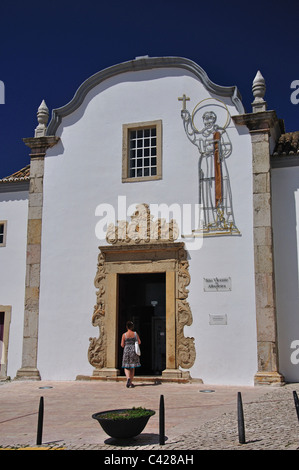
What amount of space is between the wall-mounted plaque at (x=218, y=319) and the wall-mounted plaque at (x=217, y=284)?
0.60 m

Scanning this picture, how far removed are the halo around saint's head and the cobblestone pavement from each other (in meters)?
6.36

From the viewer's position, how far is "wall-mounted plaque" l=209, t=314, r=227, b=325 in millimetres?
13180

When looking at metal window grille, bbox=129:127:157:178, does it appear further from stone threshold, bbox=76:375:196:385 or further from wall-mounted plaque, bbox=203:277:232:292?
stone threshold, bbox=76:375:196:385

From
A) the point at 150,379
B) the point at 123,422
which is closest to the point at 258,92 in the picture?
the point at 150,379

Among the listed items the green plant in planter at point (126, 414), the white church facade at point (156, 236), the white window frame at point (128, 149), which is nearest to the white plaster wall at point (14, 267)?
the white church facade at point (156, 236)

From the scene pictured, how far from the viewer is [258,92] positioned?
1402 cm

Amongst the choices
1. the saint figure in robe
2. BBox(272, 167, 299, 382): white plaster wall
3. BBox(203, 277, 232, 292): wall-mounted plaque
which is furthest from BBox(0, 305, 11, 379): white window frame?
BBox(272, 167, 299, 382): white plaster wall

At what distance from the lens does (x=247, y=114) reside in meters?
13.7

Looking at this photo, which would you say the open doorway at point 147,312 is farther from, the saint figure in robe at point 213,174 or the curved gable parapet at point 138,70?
the curved gable parapet at point 138,70

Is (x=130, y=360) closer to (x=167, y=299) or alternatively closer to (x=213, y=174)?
(x=167, y=299)

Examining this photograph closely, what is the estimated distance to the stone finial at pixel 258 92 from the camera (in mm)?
13844

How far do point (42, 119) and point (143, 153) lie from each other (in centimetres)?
319

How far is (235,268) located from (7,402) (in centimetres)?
584
